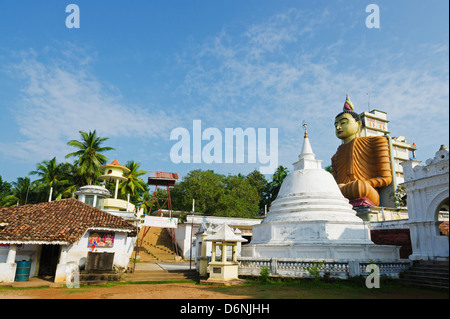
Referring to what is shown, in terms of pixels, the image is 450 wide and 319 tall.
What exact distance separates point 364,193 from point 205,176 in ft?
68.4

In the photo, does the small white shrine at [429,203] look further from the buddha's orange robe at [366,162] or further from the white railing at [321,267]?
the buddha's orange robe at [366,162]

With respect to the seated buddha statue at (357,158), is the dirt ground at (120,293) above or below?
below

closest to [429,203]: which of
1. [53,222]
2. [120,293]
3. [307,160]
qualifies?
[307,160]

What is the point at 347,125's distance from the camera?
3794 centimetres

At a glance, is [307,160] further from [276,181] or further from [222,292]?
[276,181]

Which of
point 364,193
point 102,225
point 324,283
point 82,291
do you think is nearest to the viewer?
point 82,291

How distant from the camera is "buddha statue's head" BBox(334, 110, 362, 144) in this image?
3794 cm

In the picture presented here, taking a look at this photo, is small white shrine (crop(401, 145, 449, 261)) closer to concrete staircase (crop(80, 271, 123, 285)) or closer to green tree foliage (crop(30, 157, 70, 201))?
concrete staircase (crop(80, 271, 123, 285))

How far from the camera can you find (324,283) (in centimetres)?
1299

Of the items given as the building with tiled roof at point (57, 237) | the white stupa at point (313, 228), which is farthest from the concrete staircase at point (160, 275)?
the white stupa at point (313, 228)

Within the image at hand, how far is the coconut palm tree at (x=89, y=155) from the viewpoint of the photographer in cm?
3242

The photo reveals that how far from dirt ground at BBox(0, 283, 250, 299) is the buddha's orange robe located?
27117mm

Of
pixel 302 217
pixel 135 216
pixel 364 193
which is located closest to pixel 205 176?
pixel 135 216
